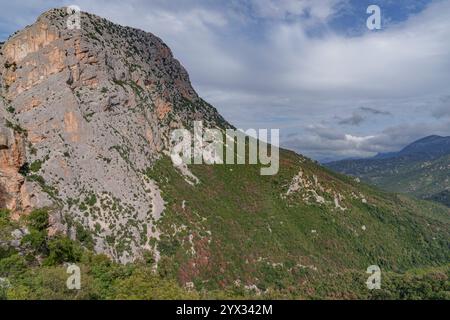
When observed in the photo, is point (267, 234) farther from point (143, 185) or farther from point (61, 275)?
point (61, 275)

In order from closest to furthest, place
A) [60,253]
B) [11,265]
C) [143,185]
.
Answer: [11,265] → [60,253] → [143,185]

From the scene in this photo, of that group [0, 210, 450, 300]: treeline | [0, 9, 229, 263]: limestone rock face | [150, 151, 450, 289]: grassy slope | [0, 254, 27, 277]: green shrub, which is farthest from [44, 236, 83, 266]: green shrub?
[150, 151, 450, 289]: grassy slope

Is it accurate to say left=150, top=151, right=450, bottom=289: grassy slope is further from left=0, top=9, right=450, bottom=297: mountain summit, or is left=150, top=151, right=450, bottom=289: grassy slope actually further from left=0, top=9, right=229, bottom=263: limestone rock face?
left=0, top=9, right=229, bottom=263: limestone rock face

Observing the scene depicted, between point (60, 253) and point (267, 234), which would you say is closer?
point (60, 253)

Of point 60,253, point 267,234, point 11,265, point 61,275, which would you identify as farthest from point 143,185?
point 61,275
